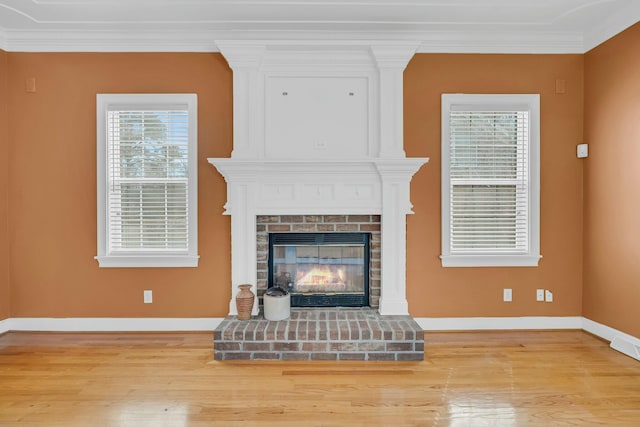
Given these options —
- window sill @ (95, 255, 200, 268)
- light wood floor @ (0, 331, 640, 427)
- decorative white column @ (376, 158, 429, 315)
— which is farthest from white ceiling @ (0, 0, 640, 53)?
light wood floor @ (0, 331, 640, 427)

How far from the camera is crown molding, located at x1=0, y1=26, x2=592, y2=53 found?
3.42 meters

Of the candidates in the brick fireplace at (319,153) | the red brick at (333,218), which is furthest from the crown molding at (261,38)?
the red brick at (333,218)

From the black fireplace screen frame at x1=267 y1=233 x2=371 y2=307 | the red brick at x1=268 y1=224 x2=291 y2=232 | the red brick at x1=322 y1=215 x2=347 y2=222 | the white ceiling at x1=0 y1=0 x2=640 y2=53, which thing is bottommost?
the black fireplace screen frame at x1=267 y1=233 x2=371 y2=307

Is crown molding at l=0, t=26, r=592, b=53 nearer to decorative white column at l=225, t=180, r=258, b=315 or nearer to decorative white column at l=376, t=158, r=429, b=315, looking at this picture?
decorative white column at l=376, t=158, r=429, b=315

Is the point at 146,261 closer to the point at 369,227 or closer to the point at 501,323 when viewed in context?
the point at 369,227

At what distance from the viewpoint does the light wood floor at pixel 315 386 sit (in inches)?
85.7

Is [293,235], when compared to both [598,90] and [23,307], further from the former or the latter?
[598,90]

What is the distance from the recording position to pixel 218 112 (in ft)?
11.6

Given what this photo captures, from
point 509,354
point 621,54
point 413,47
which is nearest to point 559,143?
point 621,54

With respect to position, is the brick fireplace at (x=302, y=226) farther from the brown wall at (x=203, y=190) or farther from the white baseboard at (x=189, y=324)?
the white baseboard at (x=189, y=324)

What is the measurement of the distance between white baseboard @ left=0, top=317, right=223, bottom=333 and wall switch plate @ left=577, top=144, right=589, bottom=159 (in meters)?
3.74

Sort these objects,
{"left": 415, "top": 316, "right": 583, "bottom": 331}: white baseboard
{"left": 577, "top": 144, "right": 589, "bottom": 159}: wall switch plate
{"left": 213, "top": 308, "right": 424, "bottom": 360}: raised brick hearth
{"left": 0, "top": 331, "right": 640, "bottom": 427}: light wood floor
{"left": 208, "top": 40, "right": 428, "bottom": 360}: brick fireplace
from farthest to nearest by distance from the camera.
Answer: {"left": 415, "top": 316, "right": 583, "bottom": 331}: white baseboard
{"left": 577, "top": 144, "right": 589, "bottom": 159}: wall switch plate
{"left": 208, "top": 40, "right": 428, "bottom": 360}: brick fireplace
{"left": 213, "top": 308, "right": 424, "bottom": 360}: raised brick hearth
{"left": 0, "top": 331, "right": 640, "bottom": 427}: light wood floor

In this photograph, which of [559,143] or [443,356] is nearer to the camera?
[443,356]

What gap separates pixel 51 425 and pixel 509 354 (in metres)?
3.20
